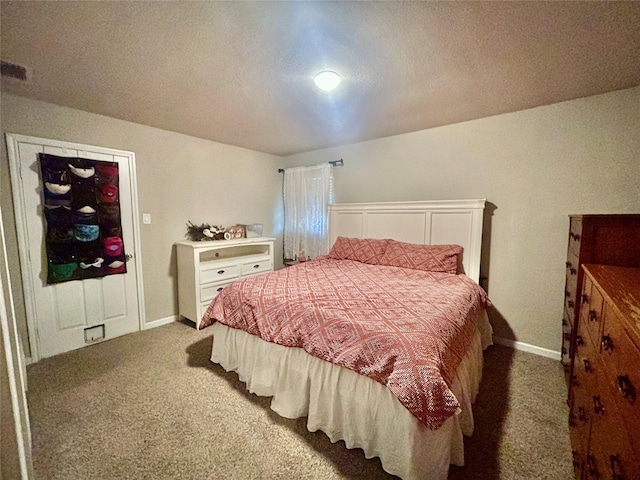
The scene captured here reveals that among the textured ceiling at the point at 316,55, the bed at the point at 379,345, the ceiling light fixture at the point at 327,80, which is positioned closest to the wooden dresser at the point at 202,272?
the bed at the point at 379,345

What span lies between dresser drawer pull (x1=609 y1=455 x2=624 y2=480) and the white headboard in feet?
6.26

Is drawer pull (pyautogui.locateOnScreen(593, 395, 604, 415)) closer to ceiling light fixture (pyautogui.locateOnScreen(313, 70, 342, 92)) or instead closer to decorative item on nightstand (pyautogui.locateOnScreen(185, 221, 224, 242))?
ceiling light fixture (pyautogui.locateOnScreen(313, 70, 342, 92))

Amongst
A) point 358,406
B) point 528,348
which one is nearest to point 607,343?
point 358,406

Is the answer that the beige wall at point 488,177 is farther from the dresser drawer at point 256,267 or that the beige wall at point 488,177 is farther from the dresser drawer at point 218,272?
the dresser drawer at point 256,267

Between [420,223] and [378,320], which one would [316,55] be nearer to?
[378,320]

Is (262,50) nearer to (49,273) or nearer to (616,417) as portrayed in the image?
(616,417)

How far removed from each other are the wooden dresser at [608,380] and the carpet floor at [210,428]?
0.31 meters

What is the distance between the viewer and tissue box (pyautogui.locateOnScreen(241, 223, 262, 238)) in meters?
3.73

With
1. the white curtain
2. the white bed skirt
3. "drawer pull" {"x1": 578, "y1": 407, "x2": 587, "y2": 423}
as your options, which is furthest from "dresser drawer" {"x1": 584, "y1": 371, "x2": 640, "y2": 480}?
the white curtain

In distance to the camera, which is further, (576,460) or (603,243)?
(603,243)

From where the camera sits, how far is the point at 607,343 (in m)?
0.92

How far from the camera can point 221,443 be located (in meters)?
1.45

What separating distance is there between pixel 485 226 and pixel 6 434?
323 cm

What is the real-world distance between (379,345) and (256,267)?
8.31 feet
